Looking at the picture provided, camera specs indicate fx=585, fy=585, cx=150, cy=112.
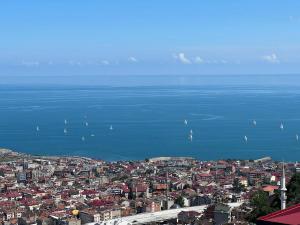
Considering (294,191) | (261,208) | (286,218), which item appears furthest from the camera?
(294,191)

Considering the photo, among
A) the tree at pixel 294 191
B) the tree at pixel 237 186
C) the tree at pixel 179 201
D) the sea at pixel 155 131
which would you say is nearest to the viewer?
the tree at pixel 294 191

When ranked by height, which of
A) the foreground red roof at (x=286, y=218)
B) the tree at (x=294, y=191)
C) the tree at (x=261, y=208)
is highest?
the foreground red roof at (x=286, y=218)

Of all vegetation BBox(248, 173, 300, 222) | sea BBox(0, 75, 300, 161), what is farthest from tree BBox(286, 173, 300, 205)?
sea BBox(0, 75, 300, 161)

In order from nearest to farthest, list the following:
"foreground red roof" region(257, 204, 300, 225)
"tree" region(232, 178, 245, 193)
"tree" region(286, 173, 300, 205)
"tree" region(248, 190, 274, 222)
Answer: "foreground red roof" region(257, 204, 300, 225), "tree" region(248, 190, 274, 222), "tree" region(286, 173, 300, 205), "tree" region(232, 178, 245, 193)

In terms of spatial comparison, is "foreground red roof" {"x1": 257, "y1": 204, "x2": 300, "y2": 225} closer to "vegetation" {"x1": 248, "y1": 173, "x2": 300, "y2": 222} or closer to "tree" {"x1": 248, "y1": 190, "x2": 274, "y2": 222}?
"tree" {"x1": 248, "y1": 190, "x2": 274, "y2": 222}

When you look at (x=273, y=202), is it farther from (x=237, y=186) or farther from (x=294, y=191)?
(x=237, y=186)

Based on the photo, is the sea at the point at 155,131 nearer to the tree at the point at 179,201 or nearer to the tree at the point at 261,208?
the tree at the point at 179,201

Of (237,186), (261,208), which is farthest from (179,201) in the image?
(261,208)

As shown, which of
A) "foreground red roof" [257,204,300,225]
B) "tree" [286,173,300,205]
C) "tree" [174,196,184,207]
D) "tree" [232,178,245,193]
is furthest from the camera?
"tree" [232,178,245,193]

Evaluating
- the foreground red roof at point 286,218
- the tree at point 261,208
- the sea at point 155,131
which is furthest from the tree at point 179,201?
the foreground red roof at point 286,218

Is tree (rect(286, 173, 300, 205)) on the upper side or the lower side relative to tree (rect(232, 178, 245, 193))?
upper

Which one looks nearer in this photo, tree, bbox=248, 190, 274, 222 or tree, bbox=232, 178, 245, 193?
tree, bbox=248, 190, 274, 222

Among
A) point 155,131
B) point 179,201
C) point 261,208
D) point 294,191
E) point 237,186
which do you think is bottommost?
point 179,201

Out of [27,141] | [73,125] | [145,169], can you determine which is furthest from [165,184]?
[73,125]
